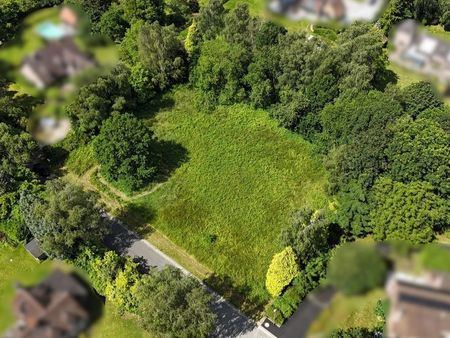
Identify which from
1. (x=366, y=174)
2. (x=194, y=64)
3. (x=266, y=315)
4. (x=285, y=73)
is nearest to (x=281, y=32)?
(x=285, y=73)

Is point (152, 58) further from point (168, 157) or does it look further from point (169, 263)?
point (169, 263)

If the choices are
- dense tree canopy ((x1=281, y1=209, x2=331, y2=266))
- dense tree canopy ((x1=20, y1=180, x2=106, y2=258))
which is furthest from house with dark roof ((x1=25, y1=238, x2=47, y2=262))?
dense tree canopy ((x1=281, y1=209, x2=331, y2=266))

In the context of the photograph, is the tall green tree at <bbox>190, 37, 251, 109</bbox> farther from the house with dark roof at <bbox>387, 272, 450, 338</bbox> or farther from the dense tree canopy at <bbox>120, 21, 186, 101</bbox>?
the house with dark roof at <bbox>387, 272, 450, 338</bbox>

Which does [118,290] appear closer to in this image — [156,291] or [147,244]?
[156,291]

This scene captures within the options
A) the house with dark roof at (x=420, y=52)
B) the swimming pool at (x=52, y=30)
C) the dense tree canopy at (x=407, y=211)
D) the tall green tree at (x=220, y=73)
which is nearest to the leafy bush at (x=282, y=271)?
the dense tree canopy at (x=407, y=211)

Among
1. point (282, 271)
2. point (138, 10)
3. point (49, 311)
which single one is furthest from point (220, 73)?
point (49, 311)
